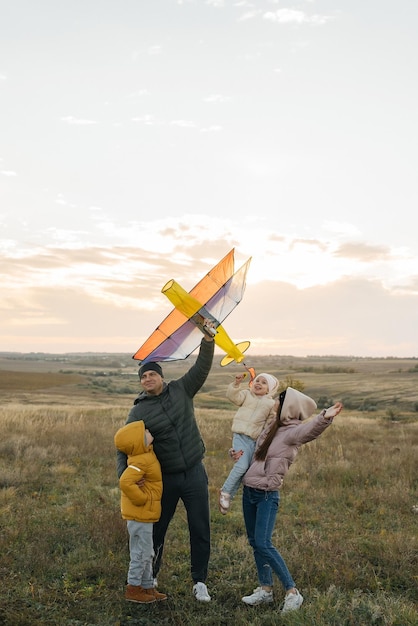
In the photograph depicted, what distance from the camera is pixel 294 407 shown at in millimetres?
4836

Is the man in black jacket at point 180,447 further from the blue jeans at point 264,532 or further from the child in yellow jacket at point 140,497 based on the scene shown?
the blue jeans at point 264,532

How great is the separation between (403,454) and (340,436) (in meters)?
3.71

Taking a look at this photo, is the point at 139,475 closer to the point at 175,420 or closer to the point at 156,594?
the point at 175,420

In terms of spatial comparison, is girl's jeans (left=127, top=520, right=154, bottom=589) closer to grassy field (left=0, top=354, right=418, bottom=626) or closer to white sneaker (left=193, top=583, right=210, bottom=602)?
grassy field (left=0, top=354, right=418, bottom=626)

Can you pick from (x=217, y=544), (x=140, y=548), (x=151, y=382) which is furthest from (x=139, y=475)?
(x=217, y=544)

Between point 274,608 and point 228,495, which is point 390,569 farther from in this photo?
point 228,495

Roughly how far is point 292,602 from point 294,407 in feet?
5.63

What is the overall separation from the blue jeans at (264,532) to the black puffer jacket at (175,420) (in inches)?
26.0

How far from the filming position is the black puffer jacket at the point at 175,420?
16.0ft

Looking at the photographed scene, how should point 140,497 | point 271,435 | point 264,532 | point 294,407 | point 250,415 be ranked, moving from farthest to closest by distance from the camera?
point 250,415 < point 271,435 < point 294,407 < point 264,532 < point 140,497

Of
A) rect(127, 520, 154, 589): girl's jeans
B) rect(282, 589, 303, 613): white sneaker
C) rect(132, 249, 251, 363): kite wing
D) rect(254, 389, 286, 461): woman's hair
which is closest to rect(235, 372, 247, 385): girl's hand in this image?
rect(254, 389, 286, 461): woman's hair

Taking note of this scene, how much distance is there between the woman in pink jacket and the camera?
473cm

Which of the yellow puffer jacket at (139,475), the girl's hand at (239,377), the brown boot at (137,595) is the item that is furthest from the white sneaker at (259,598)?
the girl's hand at (239,377)

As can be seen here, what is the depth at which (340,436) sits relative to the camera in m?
16.2
